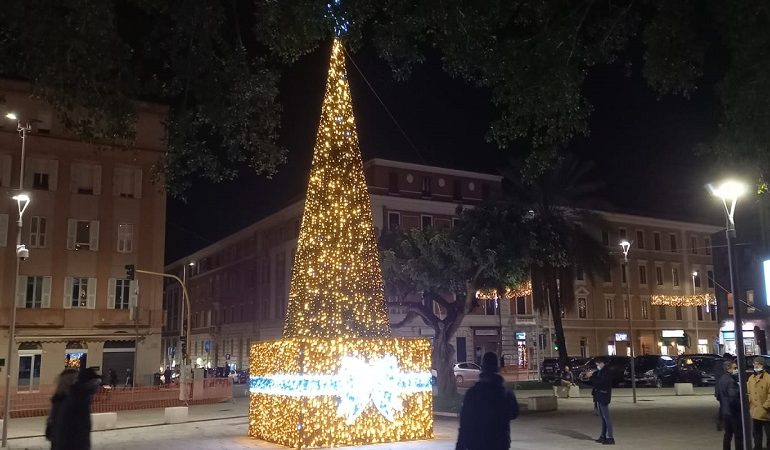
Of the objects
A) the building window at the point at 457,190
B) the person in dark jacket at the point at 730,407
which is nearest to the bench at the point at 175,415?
the person in dark jacket at the point at 730,407

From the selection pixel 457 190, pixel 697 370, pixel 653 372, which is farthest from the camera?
pixel 457 190

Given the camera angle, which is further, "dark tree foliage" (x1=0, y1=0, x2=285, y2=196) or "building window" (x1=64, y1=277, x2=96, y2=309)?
"building window" (x1=64, y1=277, x2=96, y2=309)

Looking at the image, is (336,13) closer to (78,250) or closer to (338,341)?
(338,341)

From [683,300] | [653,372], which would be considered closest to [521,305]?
[683,300]

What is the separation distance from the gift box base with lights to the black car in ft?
89.1

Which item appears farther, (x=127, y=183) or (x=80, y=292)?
(x=127, y=183)

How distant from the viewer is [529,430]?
18.3m

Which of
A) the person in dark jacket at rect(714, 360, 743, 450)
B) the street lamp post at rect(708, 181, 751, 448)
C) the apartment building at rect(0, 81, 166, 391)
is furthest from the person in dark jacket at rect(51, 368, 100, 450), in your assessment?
the apartment building at rect(0, 81, 166, 391)

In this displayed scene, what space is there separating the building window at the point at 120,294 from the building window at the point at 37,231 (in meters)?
4.19

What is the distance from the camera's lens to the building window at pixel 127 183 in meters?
41.5

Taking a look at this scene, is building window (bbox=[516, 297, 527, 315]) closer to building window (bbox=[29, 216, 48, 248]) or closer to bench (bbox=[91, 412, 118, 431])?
building window (bbox=[29, 216, 48, 248])

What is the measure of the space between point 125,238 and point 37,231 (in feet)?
15.0

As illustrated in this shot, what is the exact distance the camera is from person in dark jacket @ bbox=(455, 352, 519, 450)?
22.3 ft

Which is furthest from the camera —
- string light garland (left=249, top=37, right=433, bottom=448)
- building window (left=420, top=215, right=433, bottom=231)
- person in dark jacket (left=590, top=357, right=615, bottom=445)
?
building window (left=420, top=215, right=433, bottom=231)
